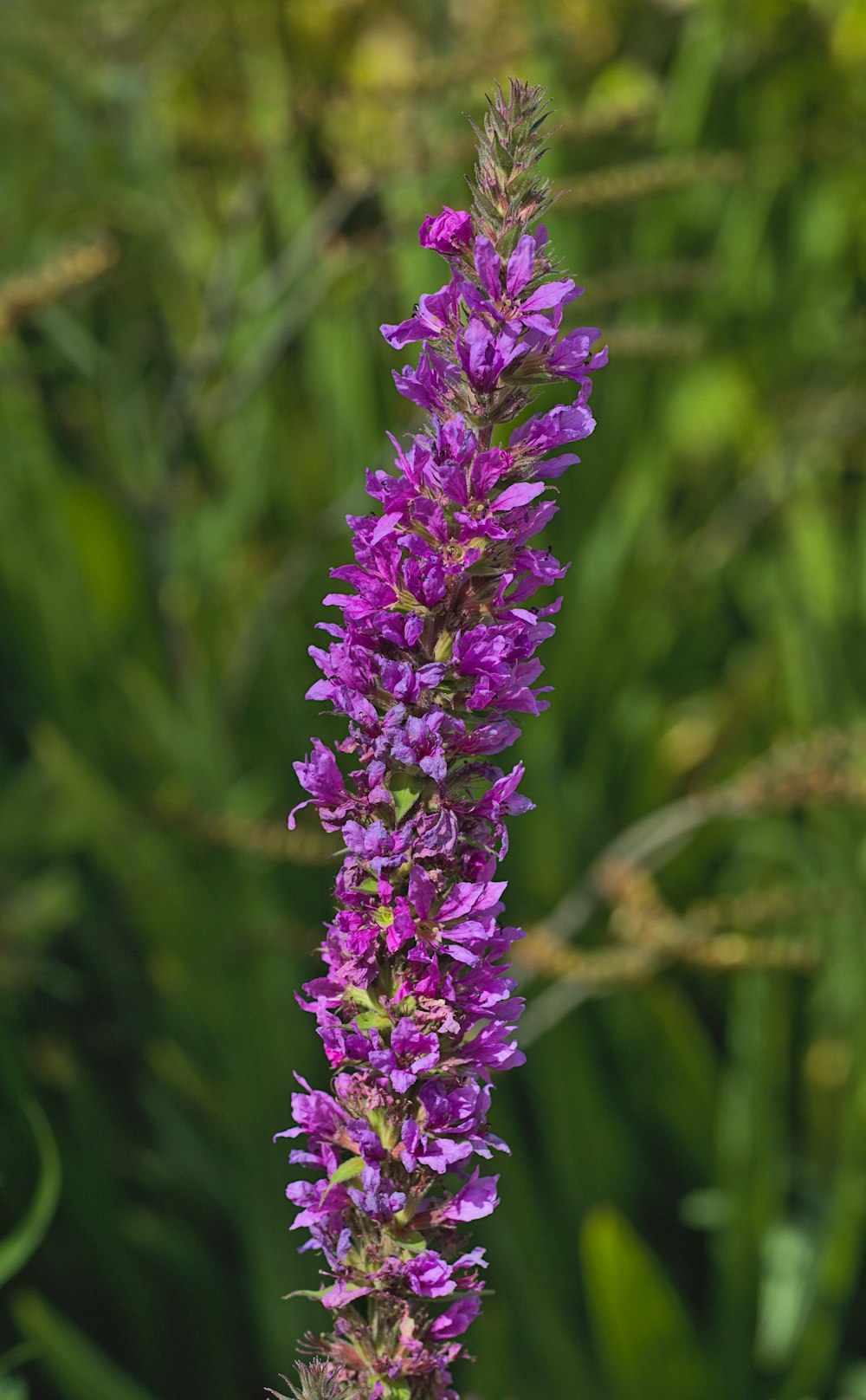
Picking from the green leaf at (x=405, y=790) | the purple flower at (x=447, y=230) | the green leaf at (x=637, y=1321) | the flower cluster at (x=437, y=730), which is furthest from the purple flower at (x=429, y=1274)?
the green leaf at (x=637, y=1321)

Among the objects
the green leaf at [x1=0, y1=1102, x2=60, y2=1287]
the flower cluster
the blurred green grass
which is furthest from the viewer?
the blurred green grass

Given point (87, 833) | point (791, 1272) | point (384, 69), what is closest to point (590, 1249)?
point (791, 1272)

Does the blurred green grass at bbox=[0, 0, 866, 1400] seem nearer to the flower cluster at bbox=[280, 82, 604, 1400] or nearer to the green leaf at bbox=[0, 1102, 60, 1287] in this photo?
the green leaf at bbox=[0, 1102, 60, 1287]

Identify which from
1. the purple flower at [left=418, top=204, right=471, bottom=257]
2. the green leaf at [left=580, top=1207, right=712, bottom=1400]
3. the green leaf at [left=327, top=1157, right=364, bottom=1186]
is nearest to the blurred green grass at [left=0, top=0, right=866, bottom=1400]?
the green leaf at [left=580, top=1207, right=712, bottom=1400]

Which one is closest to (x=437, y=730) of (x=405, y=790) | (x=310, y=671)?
(x=405, y=790)

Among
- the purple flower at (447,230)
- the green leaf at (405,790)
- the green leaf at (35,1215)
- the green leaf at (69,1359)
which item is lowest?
the green leaf at (69,1359)

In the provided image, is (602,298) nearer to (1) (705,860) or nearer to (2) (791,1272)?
(1) (705,860)

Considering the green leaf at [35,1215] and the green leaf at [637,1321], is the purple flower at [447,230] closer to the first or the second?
the green leaf at [35,1215]

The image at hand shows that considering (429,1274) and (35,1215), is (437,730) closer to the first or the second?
(429,1274)
